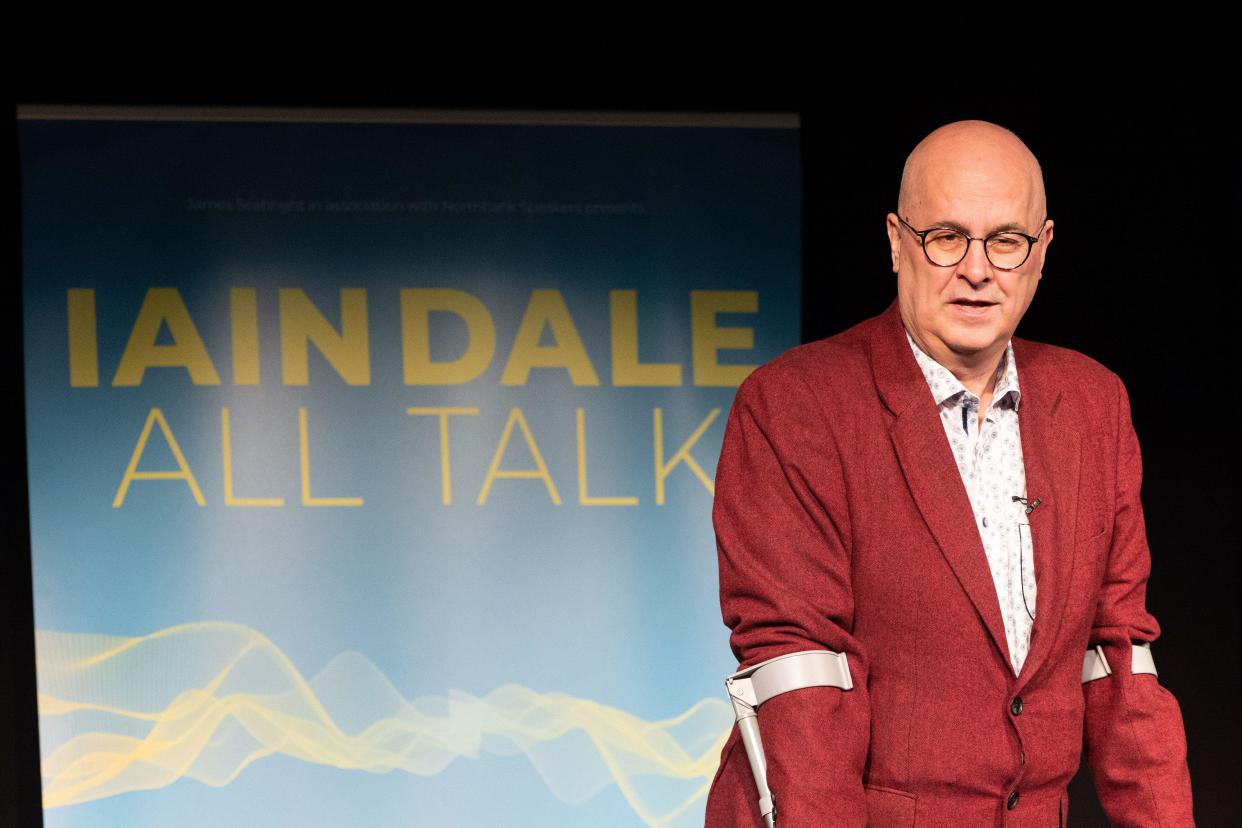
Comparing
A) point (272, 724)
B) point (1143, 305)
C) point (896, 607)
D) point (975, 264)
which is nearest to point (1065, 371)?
point (975, 264)

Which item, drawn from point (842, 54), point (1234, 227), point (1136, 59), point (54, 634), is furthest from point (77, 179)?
point (1234, 227)

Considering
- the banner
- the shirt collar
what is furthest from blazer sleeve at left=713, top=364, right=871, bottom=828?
the banner

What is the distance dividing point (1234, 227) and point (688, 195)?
4.57 ft

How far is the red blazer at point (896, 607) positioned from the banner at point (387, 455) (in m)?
1.84

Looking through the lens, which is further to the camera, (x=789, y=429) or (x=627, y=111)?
(x=627, y=111)

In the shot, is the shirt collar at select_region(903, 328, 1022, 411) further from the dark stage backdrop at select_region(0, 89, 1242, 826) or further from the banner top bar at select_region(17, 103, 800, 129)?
the banner top bar at select_region(17, 103, 800, 129)

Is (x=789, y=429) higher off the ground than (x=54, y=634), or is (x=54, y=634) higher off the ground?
(x=789, y=429)

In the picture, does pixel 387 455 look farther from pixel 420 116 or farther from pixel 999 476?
pixel 999 476

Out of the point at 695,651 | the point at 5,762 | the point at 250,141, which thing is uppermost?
the point at 250,141

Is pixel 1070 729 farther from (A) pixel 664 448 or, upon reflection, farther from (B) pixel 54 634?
(B) pixel 54 634

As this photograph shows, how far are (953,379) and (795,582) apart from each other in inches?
13.7

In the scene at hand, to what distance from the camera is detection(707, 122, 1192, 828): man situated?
1643mm

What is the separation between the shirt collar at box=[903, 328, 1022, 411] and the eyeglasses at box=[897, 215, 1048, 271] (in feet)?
0.44

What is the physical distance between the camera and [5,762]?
348 centimetres
